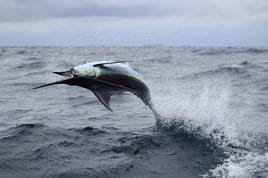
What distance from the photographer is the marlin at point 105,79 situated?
5961mm

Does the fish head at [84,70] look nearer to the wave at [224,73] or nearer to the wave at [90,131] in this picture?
the wave at [90,131]

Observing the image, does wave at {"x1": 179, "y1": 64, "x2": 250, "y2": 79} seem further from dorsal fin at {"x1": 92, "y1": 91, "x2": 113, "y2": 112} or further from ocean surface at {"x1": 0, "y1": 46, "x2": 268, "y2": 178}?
dorsal fin at {"x1": 92, "y1": 91, "x2": 113, "y2": 112}

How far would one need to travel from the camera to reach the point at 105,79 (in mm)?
6402

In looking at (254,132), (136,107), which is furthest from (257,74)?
(254,132)

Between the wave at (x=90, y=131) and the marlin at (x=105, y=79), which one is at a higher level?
the marlin at (x=105, y=79)

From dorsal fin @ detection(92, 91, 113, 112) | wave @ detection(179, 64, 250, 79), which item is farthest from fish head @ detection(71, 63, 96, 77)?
wave @ detection(179, 64, 250, 79)

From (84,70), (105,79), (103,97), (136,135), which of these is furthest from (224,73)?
(84,70)

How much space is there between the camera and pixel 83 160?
7.29 meters

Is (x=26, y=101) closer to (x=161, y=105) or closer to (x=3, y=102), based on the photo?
(x=3, y=102)

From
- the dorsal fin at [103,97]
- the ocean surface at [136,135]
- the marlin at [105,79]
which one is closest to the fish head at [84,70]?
the marlin at [105,79]

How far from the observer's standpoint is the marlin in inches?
235

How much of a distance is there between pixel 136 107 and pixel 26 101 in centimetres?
376

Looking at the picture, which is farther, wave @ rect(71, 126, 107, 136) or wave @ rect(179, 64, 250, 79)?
wave @ rect(179, 64, 250, 79)

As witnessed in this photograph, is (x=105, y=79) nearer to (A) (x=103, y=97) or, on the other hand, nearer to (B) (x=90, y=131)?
(A) (x=103, y=97)
